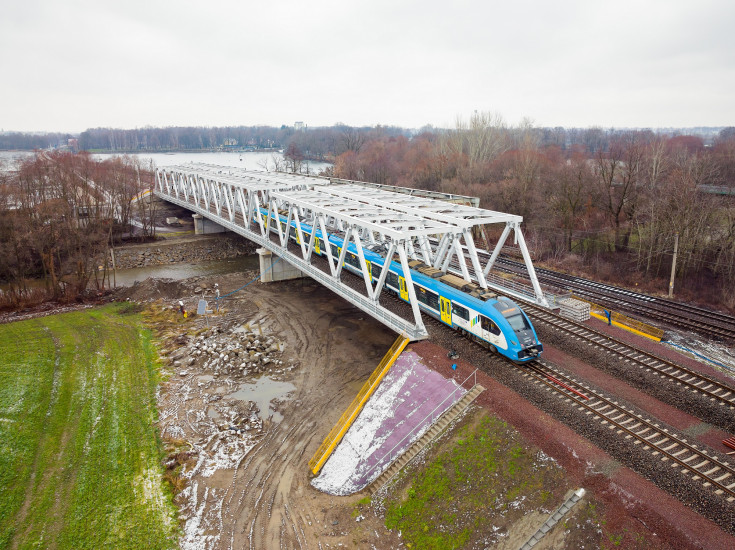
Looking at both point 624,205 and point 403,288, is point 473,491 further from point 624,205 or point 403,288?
point 624,205

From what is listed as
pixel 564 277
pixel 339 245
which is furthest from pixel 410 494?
pixel 564 277

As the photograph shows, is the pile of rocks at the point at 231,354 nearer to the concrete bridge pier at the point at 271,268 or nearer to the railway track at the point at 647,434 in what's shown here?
the concrete bridge pier at the point at 271,268

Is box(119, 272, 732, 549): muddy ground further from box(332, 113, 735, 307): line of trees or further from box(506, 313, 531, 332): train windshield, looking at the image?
box(332, 113, 735, 307): line of trees

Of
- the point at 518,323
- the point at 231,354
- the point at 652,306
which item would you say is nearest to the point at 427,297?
the point at 518,323

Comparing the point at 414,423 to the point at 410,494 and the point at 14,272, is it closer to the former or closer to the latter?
the point at 410,494

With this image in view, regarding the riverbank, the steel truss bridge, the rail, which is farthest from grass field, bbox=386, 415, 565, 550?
the riverbank
